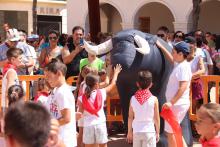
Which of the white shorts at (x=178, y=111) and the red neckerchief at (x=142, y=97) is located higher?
the red neckerchief at (x=142, y=97)

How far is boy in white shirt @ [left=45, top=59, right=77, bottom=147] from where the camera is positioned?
4219 millimetres

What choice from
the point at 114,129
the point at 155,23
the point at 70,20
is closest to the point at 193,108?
the point at 114,129

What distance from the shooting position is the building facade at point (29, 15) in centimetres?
3180

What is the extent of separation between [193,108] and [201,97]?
0.29 metres

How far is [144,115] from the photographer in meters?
5.29

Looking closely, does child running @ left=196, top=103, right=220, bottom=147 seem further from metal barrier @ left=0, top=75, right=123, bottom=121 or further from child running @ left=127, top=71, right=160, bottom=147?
metal barrier @ left=0, top=75, right=123, bottom=121

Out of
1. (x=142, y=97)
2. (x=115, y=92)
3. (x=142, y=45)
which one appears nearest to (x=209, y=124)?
(x=142, y=97)

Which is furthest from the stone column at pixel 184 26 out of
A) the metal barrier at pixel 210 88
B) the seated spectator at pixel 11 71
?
the seated spectator at pixel 11 71

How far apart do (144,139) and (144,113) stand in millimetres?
290

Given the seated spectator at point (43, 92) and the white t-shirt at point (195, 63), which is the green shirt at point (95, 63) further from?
the white t-shirt at point (195, 63)

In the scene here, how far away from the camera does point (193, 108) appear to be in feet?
25.9

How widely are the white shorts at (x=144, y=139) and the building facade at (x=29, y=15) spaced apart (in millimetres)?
26734

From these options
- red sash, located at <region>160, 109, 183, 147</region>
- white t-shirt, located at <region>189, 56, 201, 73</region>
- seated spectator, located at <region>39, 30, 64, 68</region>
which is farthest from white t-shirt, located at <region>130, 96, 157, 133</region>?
seated spectator, located at <region>39, 30, 64, 68</region>

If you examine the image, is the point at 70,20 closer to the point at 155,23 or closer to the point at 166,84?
the point at 155,23
